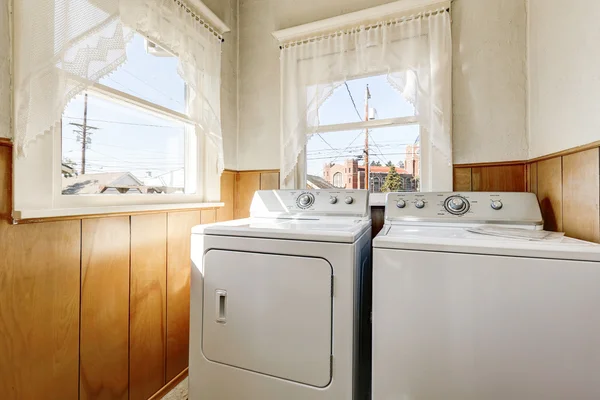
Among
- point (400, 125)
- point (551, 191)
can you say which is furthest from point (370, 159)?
point (551, 191)

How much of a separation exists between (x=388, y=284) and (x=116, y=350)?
1264 mm

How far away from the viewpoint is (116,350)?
134cm

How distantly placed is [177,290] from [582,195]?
1.95 meters

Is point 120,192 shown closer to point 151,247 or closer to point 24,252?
point 151,247

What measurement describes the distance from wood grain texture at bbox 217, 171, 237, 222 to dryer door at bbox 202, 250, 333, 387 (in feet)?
2.97

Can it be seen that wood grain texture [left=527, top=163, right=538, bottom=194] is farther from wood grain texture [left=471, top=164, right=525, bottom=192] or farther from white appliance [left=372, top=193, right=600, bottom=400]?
white appliance [left=372, top=193, right=600, bottom=400]

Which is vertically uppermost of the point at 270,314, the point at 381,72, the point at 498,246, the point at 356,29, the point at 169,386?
the point at 356,29

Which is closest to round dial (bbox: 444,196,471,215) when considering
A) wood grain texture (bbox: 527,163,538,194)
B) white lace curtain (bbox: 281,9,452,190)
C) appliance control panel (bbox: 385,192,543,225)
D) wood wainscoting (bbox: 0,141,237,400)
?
appliance control panel (bbox: 385,192,543,225)

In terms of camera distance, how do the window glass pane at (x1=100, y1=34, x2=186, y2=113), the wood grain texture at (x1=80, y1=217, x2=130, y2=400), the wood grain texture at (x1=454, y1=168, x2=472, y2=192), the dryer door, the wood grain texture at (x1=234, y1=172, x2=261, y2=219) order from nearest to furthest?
the dryer door < the wood grain texture at (x1=80, y1=217, x2=130, y2=400) < the window glass pane at (x1=100, y1=34, x2=186, y2=113) < the wood grain texture at (x1=454, y1=168, x2=472, y2=192) < the wood grain texture at (x1=234, y1=172, x2=261, y2=219)

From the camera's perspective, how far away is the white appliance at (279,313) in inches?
41.4

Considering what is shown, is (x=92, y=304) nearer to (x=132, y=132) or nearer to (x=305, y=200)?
(x=132, y=132)

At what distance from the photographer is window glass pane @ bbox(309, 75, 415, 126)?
1.91 meters

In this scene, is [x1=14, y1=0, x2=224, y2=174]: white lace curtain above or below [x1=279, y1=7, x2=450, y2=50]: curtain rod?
below

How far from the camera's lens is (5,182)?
99 centimetres
